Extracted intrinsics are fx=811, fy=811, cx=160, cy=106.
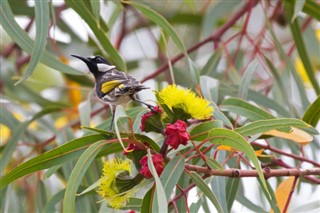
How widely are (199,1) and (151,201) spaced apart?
2.02 m

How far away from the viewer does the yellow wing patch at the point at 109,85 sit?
1.56 meters

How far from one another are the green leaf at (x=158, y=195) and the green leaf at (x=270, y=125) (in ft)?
0.71

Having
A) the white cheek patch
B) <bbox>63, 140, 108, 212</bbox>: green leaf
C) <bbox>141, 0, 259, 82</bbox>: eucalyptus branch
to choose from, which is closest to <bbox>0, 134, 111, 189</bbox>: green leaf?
<bbox>63, 140, 108, 212</bbox>: green leaf

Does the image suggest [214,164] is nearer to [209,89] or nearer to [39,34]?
[209,89]

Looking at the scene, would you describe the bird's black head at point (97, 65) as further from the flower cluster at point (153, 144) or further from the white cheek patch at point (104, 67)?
the flower cluster at point (153, 144)

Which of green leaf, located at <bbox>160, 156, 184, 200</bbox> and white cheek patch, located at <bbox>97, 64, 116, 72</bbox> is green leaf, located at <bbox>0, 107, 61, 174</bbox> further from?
green leaf, located at <bbox>160, 156, 184, 200</bbox>

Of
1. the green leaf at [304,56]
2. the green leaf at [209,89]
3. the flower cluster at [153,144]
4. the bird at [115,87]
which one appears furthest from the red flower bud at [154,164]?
the green leaf at [304,56]

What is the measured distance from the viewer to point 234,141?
135 centimetres

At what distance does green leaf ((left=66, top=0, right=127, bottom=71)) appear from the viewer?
191 cm

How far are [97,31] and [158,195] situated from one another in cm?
76

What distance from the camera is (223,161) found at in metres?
1.69

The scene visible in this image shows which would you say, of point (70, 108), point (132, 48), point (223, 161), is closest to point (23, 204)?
point (70, 108)

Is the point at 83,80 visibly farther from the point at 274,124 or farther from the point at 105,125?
the point at 274,124

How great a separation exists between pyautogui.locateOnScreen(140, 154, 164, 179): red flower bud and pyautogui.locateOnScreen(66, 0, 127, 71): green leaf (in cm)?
59
